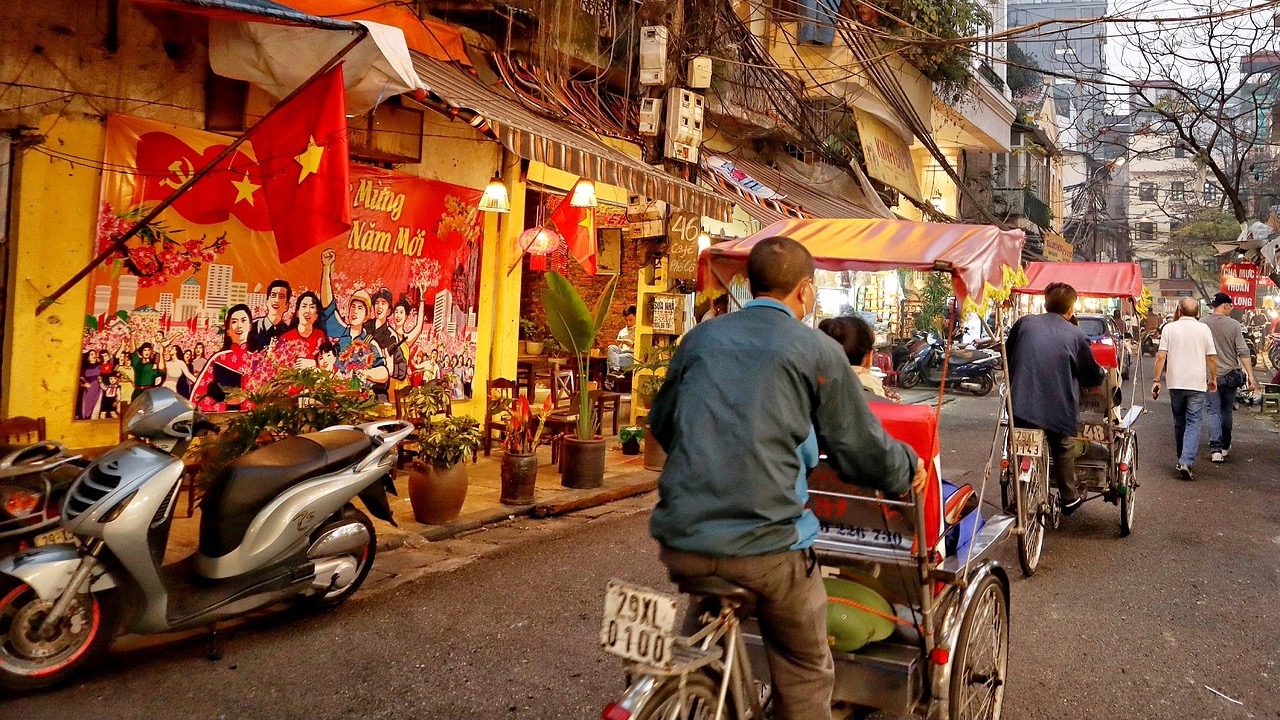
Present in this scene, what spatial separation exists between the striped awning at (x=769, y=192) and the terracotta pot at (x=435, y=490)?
222 inches

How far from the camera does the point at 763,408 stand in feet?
7.48

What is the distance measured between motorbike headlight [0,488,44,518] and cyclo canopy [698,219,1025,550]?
3466mm

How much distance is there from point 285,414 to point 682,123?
18.2 ft

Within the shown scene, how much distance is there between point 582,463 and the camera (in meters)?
8.34

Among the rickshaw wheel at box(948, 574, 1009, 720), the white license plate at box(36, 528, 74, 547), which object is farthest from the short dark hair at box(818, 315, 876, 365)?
the white license plate at box(36, 528, 74, 547)

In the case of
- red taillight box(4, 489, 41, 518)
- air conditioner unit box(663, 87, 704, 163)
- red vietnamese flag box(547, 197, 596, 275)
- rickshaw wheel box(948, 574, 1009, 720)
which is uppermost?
air conditioner unit box(663, 87, 704, 163)

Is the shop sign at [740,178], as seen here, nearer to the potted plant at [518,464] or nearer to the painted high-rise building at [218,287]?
the potted plant at [518,464]

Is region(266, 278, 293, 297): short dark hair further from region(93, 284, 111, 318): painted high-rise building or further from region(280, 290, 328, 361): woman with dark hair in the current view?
region(93, 284, 111, 318): painted high-rise building

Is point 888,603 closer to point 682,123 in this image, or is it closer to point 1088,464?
point 1088,464

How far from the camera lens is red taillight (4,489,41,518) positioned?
4223 millimetres

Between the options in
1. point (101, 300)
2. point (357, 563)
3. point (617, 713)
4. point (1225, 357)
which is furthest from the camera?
point (1225, 357)

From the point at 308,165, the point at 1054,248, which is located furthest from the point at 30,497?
the point at 1054,248

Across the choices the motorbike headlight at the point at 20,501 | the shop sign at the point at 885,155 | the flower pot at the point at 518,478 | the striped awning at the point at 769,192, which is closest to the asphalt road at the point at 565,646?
the flower pot at the point at 518,478

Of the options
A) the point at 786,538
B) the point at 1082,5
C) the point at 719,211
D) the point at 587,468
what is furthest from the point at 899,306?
the point at 1082,5
